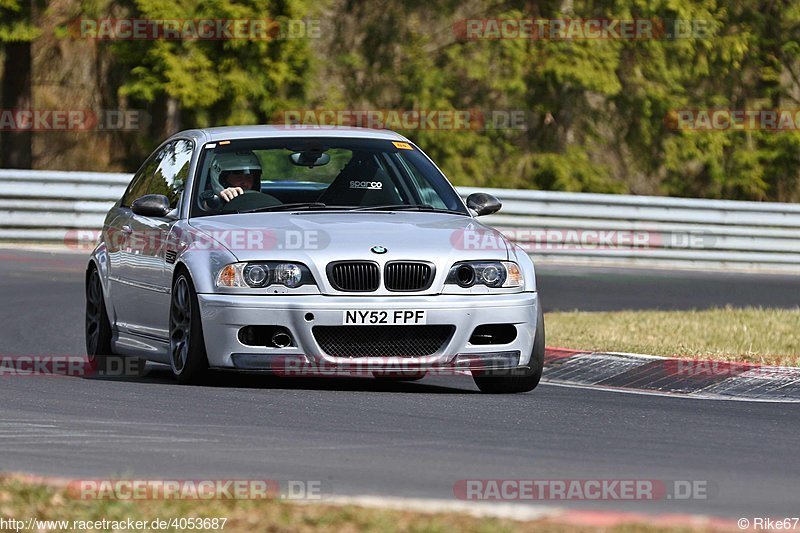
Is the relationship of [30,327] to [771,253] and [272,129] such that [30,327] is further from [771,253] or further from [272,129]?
[771,253]

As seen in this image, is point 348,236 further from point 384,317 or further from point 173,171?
point 173,171

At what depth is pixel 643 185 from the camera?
105 ft

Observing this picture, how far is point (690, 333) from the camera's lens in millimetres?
13805

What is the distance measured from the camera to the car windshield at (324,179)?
35.0ft

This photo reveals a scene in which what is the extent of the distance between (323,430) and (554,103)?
22199 millimetres

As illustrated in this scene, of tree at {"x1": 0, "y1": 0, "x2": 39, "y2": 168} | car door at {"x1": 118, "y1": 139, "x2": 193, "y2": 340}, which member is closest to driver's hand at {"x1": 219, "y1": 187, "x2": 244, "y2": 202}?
car door at {"x1": 118, "y1": 139, "x2": 193, "y2": 340}

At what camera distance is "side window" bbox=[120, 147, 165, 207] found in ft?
38.7

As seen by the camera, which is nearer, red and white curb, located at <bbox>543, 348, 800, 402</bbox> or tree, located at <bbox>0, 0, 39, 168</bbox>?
red and white curb, located at <bbox>543, 348, 800, 402</bbox>

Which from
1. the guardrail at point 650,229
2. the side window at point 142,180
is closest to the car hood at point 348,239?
the side window at point 142,180

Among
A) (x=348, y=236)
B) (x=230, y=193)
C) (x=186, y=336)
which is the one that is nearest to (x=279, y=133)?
(x=230, y=193)

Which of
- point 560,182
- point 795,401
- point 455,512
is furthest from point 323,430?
point 560,182

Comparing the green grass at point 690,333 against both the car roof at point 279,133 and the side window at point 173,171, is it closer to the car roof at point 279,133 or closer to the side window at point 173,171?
the car roof at point 279,133

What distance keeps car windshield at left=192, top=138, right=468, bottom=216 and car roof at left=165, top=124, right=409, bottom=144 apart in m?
0.05

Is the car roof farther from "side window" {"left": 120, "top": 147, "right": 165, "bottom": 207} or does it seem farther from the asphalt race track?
the asphalt race track
